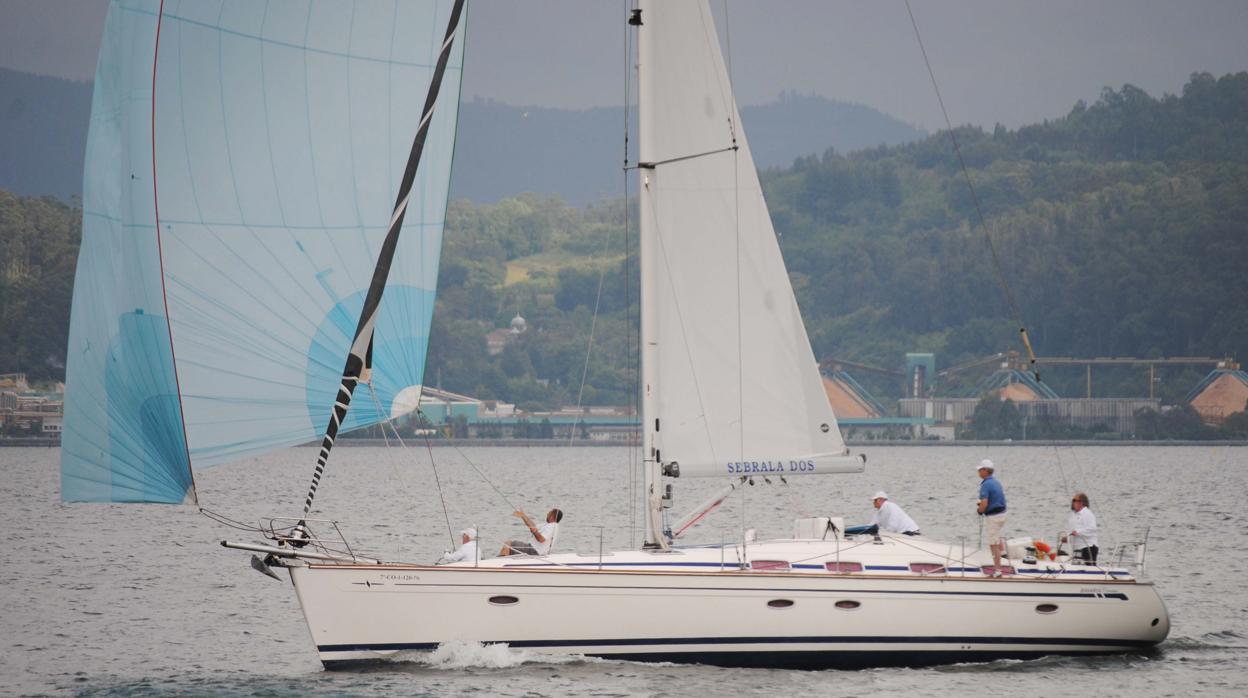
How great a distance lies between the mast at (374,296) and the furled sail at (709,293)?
85.7 inches

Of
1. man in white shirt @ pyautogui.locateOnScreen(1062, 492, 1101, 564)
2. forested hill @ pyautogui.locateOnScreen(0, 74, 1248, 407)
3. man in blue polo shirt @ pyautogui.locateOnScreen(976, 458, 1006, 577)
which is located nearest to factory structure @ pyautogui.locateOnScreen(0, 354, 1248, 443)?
forested hill @ pyautogui.locateOnScreen(0, 74, 1248, 407)

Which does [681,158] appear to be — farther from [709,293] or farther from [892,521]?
[892,521]

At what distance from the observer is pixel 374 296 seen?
17.6m

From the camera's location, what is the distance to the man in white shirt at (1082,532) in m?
19.3

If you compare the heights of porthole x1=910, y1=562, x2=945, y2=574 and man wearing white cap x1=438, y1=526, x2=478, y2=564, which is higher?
man wearing white cap x1=438, y1=526, x2=478, y2=564

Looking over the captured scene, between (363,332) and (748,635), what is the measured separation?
5015 mm

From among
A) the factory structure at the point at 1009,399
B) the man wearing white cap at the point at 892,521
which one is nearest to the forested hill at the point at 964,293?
the factory structure at the point at 1009,399

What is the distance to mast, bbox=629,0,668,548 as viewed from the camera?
721 inches

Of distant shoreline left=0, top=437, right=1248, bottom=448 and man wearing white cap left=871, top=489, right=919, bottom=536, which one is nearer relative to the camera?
man wearing white cap left=871, top=489, right=919, bottom=536

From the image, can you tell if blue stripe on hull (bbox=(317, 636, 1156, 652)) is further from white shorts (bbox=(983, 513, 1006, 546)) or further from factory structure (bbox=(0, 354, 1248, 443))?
factory structure (bbox=(0, 354, 1248, 443))

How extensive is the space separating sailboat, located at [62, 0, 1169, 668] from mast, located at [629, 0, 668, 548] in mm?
31

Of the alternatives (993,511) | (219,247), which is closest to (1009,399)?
(993,511)

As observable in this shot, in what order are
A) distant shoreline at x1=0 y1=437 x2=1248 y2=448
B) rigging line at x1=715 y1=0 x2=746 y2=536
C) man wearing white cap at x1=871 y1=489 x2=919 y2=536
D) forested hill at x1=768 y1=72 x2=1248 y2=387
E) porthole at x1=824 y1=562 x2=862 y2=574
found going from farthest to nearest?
1. forested hill at x1=768 y1=72 x2=1248 y2=387
2. distant shoreline at x1=0 y1=437 x2=1248 y2=448
3. man wearing white cap at x1=871 y1=489 x2=919 y2=536
4. rigging line at x1=715 y1=0 x2=746 y2=536
5. porthole at x1=824 y1=562 x2=862 y2=574

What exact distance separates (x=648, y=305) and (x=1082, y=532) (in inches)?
223
